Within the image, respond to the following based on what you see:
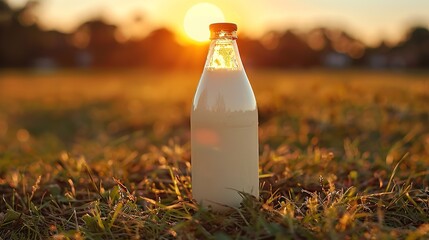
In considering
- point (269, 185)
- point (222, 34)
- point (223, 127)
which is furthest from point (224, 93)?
point (269, 185)

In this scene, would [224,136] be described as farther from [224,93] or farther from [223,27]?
[223,27]

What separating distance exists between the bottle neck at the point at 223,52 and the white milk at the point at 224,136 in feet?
0.10

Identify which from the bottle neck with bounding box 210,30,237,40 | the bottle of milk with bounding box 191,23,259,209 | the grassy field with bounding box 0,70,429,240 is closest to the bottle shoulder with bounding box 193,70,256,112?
the bottle of milk with bounding box 191,23,259,209

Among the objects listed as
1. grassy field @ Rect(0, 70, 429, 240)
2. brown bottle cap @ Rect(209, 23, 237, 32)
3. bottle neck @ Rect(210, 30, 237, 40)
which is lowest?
grassy field @ Rect(0, 70, 429, 240)

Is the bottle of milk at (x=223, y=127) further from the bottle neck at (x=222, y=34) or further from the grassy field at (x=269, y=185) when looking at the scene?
the grassy field at (x=269, y=185)

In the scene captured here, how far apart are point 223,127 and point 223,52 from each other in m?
0.40

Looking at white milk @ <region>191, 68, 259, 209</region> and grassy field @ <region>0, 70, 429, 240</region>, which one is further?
white milk @ <region>191, 68, 259, 209</region>

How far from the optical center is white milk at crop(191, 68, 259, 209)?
2400 millimetres

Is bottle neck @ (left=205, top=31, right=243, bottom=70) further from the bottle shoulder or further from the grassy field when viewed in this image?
the grassy field

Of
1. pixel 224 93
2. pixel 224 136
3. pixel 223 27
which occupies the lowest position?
pixel 224 136

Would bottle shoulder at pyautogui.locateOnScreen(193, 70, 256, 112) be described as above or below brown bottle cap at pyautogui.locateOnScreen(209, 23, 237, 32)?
below

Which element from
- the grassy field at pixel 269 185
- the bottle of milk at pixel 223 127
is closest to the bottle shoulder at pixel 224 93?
the bottle of milk at pixel 223 127

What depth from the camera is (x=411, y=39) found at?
4928 centimetres

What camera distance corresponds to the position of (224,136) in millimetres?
2398
